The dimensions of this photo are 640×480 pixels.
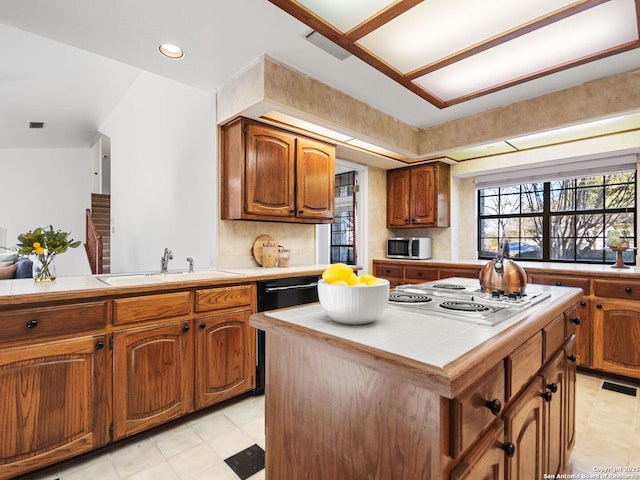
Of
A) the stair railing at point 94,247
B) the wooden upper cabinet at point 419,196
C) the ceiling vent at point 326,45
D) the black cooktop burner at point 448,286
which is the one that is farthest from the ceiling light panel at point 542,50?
the stair railing at point 94,247

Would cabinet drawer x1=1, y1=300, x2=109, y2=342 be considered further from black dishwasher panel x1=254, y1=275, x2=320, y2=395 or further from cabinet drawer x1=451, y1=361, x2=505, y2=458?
cabinet drawer x1=451, y1=361, x2=505, y2=458

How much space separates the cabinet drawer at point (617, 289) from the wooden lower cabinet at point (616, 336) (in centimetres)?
4

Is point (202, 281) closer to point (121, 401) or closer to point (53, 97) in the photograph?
point (121, 401)

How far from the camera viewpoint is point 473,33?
1982 millimetres

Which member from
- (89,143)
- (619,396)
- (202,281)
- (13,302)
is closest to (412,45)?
(202,281)

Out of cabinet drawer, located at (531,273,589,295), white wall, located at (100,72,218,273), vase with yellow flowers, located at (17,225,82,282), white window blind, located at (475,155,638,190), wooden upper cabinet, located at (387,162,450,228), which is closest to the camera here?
vase with yellow flowers, located at (17,225,82,282)

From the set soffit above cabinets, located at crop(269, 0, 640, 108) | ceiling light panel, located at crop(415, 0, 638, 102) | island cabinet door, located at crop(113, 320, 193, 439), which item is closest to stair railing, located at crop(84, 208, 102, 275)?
island cabinet door, located at crop(113, 320, 193, 439)

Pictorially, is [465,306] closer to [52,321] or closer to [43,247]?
[52,321]

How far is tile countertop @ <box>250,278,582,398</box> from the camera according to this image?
2.31 ft

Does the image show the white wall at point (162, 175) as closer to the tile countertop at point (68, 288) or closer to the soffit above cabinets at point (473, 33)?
the tile countertop at point (68, 288)

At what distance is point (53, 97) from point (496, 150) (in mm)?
6279

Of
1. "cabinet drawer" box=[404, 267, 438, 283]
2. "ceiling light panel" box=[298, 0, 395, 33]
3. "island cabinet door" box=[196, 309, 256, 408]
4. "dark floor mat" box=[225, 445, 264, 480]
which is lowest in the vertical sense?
"dark floor mat" box=[225, 445, 264, 480]

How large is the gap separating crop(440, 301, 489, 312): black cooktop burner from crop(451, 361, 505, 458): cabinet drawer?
0.28m

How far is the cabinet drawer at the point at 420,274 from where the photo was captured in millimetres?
3824
